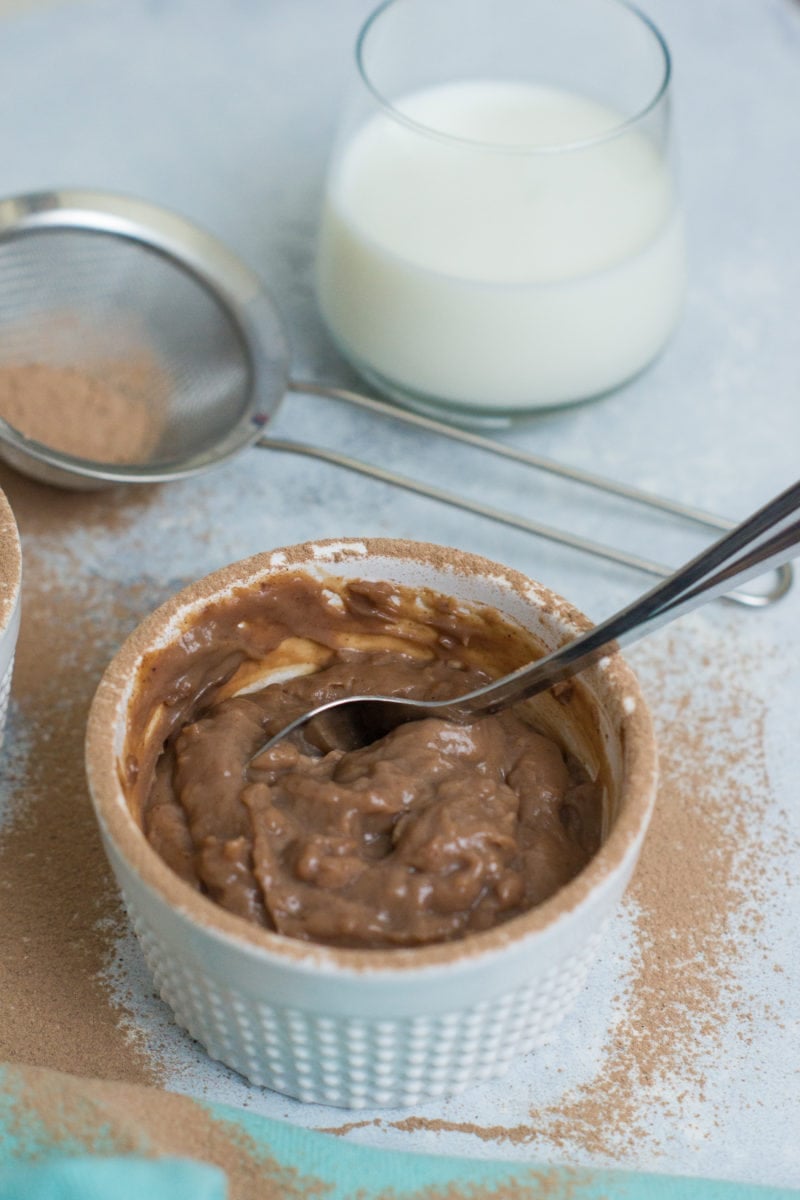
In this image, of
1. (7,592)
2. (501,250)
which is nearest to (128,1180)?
(7,592)

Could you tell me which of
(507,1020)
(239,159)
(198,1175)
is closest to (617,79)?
(239,159)

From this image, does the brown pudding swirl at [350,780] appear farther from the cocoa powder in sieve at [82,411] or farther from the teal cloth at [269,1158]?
the cocoa powder in sieve at [82,411]

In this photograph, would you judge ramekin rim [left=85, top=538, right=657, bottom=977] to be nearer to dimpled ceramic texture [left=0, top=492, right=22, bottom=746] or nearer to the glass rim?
dimpled ceramic texture [left=0, top=492, right=22, bottom=746]

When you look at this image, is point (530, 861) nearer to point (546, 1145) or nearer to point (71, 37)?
point (546, 1145)

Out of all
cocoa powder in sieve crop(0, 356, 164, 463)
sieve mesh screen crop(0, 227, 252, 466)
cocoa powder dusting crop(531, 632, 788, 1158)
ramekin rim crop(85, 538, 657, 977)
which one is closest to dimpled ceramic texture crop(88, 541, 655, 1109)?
ramekin rim crop(85, 538, 657, 977)

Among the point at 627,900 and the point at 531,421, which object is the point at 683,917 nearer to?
the point at 627,900

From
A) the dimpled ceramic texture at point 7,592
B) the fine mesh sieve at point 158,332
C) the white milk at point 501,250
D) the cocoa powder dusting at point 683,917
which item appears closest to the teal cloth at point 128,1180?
the cocoa powder dusting at point 683,917

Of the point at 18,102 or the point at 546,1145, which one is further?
the point at 18,102
